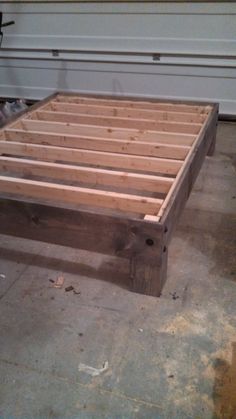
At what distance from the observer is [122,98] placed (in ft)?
9.89

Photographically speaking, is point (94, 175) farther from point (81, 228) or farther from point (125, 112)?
point (125, 112)

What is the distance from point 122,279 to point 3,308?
0.58m

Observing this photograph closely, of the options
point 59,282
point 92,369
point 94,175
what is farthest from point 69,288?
point 94,175

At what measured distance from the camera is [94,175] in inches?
73.1

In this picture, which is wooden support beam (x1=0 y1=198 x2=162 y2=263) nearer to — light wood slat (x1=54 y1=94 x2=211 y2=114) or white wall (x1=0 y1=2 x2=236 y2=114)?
light wood slat (x1=54 y1=94 x2=211 y2=114)

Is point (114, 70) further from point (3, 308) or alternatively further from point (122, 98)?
point (3, 308)

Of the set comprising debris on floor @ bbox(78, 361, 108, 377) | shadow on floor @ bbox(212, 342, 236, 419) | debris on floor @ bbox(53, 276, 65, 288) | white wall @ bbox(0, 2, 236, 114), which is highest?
white wall @ bbox(0, 2, 236, 114)

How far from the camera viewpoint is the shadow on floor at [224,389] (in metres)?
1.19

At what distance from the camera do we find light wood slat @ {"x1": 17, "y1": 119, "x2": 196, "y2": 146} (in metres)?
2.26

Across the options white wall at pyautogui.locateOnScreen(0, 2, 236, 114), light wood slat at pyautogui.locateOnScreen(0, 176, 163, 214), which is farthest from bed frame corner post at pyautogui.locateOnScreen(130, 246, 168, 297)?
white wall at pyautogui.locateOnScreen(0, 2, 236, 114)

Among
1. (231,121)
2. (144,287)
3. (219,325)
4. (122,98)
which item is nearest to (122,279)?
(144,287)

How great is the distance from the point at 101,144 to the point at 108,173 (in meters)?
0.50

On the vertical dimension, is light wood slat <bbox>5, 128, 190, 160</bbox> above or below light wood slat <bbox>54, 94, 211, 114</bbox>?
below

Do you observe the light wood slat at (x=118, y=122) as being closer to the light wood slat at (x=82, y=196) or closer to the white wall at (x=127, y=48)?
the light wood slat at (x=82, y=196)
